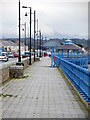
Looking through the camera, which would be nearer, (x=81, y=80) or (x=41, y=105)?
(x=41, y=105)

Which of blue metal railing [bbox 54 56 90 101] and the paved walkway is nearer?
the paved walkway

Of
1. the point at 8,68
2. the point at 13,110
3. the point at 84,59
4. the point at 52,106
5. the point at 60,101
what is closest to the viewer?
the point at 13,110

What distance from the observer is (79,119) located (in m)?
7.19

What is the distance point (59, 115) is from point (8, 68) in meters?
10.3

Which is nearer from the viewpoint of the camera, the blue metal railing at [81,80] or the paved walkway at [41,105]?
the paved walkway at [41,105]

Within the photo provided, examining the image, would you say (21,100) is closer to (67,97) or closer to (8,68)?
(67,97)

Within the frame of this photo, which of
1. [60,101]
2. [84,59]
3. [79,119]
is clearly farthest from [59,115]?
[84,59]

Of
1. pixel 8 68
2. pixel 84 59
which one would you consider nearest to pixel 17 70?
pixel 8 68

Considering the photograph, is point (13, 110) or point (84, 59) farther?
point (84, 59)

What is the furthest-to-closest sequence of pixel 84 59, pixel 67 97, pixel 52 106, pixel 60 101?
pixel 84 59
pixel 67 97
pixel 60 101
pixel 52 106

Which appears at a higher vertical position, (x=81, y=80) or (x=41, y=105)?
(x=81, y=80)

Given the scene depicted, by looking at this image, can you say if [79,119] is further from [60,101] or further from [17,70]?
[17,70]

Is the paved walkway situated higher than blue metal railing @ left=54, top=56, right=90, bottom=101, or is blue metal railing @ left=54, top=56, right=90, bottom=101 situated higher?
blue metal railing @ left=54, top=56, right=90, bottom=101

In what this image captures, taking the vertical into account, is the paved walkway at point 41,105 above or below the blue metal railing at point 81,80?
below
